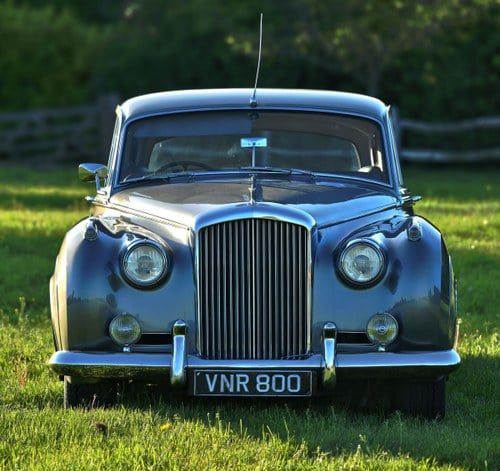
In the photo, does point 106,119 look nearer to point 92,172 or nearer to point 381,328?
point 92,172

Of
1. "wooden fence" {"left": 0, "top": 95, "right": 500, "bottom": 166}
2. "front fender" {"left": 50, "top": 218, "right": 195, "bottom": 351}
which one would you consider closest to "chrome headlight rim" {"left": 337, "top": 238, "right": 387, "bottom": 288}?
"front fender" {"left": 50, "top": 218, "right": 195, "bottom": 351}

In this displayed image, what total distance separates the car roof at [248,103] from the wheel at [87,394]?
1743 millimetres

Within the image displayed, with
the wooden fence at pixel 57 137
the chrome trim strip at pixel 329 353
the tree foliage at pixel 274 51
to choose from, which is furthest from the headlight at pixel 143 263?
the wooden fence at pixel 57 137

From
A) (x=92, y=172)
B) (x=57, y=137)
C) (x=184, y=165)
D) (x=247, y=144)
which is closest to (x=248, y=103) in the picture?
(x=247, y=144)

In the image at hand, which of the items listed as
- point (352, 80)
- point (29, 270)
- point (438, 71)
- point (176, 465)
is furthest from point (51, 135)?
point (176, 465)

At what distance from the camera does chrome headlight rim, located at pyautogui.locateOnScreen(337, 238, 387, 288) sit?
5852mm

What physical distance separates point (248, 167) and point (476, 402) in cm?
178

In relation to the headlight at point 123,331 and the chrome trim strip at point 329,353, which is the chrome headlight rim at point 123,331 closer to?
the headlight at point 123,331

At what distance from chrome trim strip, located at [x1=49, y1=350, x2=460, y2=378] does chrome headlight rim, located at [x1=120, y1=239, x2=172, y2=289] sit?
1.07 feet

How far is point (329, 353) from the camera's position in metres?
5.77

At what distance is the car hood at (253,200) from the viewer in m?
5.96

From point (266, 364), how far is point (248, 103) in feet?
6.53

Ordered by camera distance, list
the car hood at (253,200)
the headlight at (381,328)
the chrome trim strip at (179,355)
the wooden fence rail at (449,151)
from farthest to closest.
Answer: the wooden fence rail at (449,151) < the car hood at (253,200) < the headlight at (381,328) < the chrome trim strip at (179,355)

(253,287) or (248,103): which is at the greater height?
(248,103)
